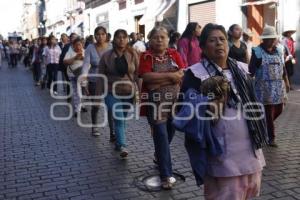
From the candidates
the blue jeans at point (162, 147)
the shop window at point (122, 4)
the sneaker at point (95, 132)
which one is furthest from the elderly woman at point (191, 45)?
the shop window at point (122, 4)

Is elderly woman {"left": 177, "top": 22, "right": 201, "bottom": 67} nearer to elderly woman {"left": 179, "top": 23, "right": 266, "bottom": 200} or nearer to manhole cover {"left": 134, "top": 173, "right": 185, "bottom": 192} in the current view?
manhole cover {"left": 134, "top": 173, "right": 185, "bottom": 192}

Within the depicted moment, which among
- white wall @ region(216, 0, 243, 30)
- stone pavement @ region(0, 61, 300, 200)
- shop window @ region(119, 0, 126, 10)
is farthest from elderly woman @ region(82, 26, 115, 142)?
shop window @ region(119, 0, 126, 10)

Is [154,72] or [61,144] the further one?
[61,144]

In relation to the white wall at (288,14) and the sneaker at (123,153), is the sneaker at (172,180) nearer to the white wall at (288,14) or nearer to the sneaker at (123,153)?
the sneaker at (123,153)

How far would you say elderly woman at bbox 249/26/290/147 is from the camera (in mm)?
6504

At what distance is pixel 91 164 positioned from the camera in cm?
631

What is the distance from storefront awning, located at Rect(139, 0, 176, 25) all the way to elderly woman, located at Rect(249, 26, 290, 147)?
51.0 feet

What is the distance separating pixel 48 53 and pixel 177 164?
31.9 feet

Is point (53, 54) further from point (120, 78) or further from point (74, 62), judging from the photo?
point (120, 78)

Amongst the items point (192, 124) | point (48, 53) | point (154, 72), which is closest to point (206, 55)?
point (192, 124)

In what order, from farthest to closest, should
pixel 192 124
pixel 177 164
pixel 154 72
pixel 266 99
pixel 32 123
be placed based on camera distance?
1. pixel 32 123
2. pixel 266 99
3. pixel 177 164
4. pixel 154 72
5. pixel 192 124

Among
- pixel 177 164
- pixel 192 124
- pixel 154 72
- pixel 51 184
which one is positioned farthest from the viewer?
pixel 177 164

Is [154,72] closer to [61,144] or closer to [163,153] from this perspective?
[163,153]

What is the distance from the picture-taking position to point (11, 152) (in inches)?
285
